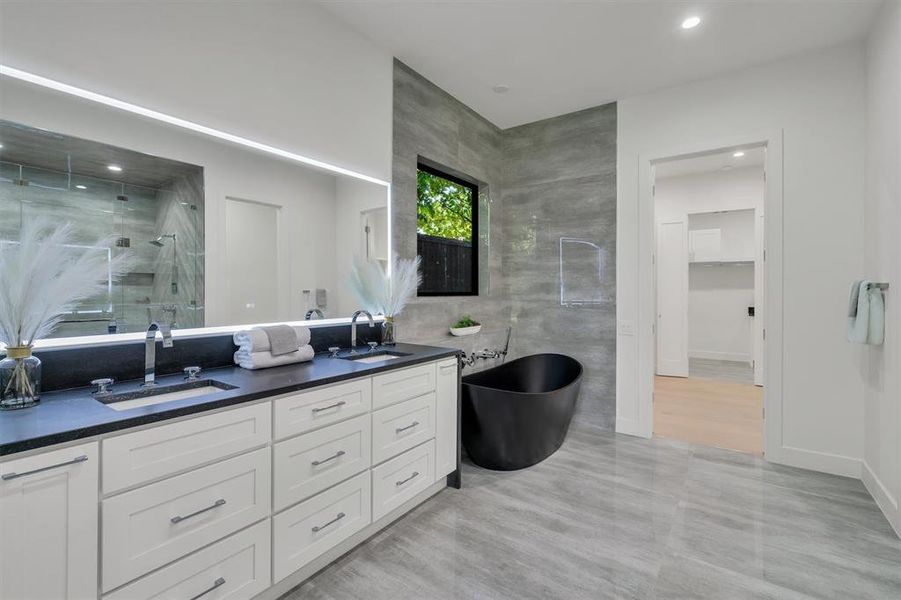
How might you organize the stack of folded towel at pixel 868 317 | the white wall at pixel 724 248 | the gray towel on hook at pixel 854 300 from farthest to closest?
1. the white wall at pixel 724 248
2. the gray towel on hook at pixel 854 300
3. the stack of folded towel at pixel 868 317

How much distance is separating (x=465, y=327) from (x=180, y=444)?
2.54m

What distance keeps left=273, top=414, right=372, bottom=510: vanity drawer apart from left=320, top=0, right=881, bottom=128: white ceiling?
8.08 feet

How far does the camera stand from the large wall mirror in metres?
1.57

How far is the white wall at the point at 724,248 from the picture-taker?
604 centimetres

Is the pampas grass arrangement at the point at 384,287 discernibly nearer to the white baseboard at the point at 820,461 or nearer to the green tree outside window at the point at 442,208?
the green tree outside window at the point at 442,208

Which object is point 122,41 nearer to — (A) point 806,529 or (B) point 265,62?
(B) point 265,62

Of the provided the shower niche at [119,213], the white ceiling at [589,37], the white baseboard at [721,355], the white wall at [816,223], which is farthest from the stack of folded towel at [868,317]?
the white baseboard at [721,355]

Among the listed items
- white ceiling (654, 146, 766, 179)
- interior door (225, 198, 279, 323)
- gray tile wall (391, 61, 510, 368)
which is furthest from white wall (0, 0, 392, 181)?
white ceiling (654, 146, 766, 179)

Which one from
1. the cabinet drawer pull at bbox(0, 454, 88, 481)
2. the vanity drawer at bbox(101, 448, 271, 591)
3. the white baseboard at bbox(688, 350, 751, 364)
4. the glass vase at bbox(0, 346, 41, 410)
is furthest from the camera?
the white baseboard at bbox(688, 350, 751, 364)

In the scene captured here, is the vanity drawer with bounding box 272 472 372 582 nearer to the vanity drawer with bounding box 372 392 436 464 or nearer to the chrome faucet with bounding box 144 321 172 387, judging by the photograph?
the vanity drawer with bounding box 372 392 436 464

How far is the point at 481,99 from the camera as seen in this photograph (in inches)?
148

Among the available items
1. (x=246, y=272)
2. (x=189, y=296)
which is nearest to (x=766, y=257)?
(x=246, y=272)

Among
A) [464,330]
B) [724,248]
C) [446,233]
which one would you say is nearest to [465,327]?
[464,330]

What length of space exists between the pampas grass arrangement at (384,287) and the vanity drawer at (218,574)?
4.88ft
